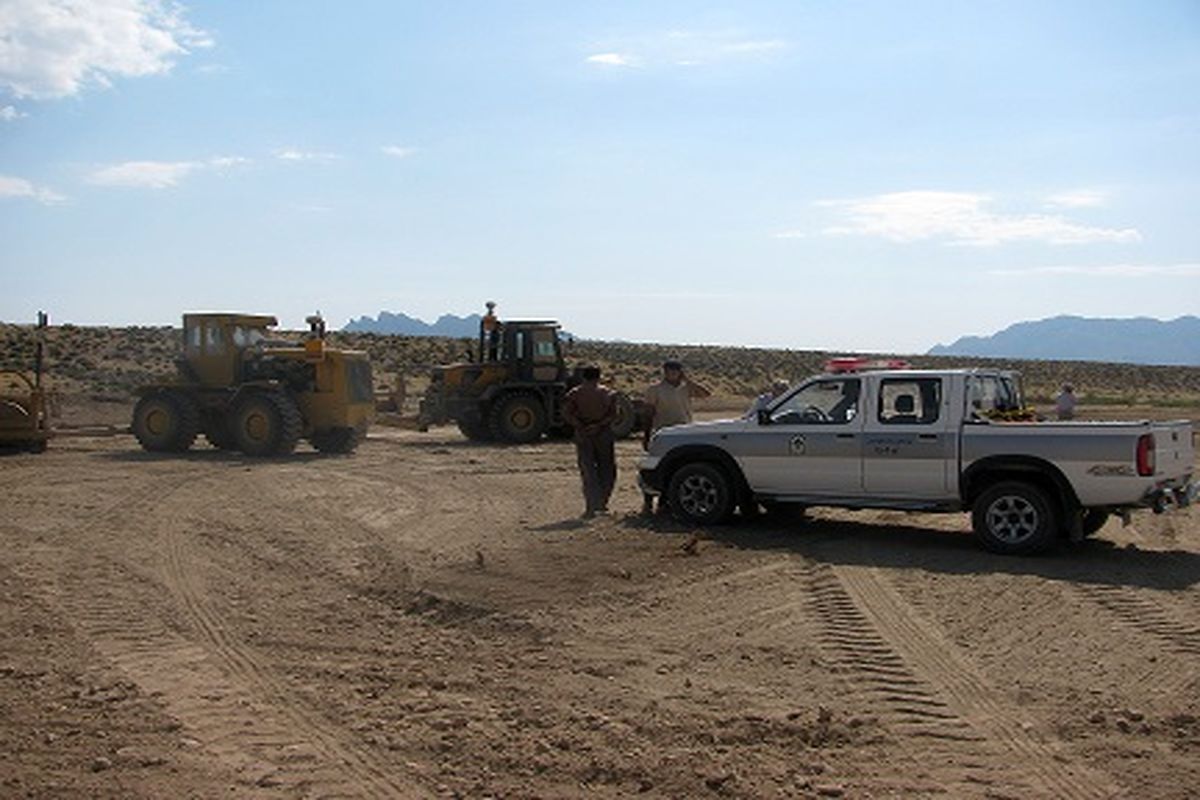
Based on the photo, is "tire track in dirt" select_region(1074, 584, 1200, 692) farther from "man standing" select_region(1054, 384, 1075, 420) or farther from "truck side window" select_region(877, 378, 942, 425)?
"man standing" select_region(1054, 384, 1075, 420)

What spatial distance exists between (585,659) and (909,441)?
5.37 meters

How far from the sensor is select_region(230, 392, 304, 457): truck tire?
2111cm

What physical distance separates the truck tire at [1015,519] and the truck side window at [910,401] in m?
0.93

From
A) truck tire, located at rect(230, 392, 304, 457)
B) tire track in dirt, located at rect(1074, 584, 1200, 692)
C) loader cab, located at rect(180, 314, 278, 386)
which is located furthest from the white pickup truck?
loader cab, located at rect(180, 314, 278, 386)

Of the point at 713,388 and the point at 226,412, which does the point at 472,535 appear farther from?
the point at 713,388

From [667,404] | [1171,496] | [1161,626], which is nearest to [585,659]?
[1161,626]

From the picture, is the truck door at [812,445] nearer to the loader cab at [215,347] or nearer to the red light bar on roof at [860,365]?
the red light bar on roof at [860,365]

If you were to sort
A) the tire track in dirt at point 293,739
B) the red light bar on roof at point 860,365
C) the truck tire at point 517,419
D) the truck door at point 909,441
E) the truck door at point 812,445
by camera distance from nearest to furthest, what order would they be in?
the tire track in dirt at point 293,739 < the truck door at point 909,441 < the truck door at point 812,445 < the red light bar on roof at point 860,365 < the truck tire at point 517,419

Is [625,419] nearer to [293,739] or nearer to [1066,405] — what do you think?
[1066,405]

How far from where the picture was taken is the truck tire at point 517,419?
25125 mm

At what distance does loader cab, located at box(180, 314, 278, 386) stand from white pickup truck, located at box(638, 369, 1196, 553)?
11.0 m

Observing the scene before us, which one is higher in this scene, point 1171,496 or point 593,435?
point 593,435

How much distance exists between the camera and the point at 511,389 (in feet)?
83.3

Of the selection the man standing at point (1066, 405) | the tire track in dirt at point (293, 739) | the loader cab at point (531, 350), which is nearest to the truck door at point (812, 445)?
the tire track in dirt at point (293, 739)
